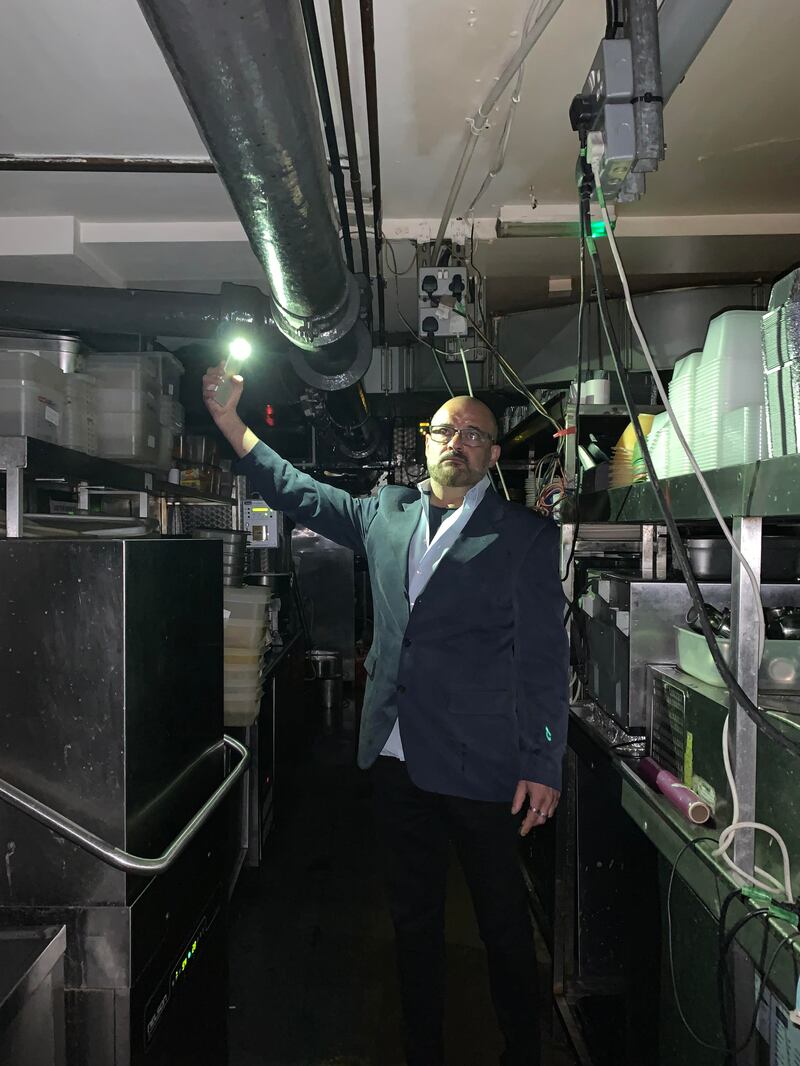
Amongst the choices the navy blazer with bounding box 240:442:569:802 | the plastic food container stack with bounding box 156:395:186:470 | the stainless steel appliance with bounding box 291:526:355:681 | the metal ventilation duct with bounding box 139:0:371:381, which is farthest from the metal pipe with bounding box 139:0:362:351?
the stainless steel appliance with bounding box 291:526:355:681

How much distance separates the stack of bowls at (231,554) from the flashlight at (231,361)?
1.41 meters

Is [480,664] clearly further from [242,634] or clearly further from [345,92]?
[345,92]

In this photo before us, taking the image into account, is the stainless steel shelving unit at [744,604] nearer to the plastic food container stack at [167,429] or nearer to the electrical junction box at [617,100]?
the electrical junction box at [617,100]

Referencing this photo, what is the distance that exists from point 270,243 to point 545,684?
1359mm

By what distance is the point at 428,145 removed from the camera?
1986mm

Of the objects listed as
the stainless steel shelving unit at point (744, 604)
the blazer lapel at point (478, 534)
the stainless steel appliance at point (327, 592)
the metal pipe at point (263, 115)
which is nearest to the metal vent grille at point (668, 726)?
the stainless steel shelving unit at point (744, 604)

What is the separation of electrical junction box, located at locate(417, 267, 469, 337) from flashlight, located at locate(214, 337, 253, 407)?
663 millimetres

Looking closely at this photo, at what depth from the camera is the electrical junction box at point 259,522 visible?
178 inches

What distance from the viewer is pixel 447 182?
87.2 inches

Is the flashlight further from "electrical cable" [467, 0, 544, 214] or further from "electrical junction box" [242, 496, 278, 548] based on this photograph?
"electrical junction box" [242, 496, 278, 548]

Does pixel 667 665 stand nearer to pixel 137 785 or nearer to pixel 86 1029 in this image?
pixel 137 785

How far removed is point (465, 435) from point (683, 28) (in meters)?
1.03

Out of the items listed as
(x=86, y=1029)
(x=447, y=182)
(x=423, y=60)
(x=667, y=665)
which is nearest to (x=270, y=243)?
(x=423, y=60)

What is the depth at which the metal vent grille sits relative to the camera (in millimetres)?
1420
